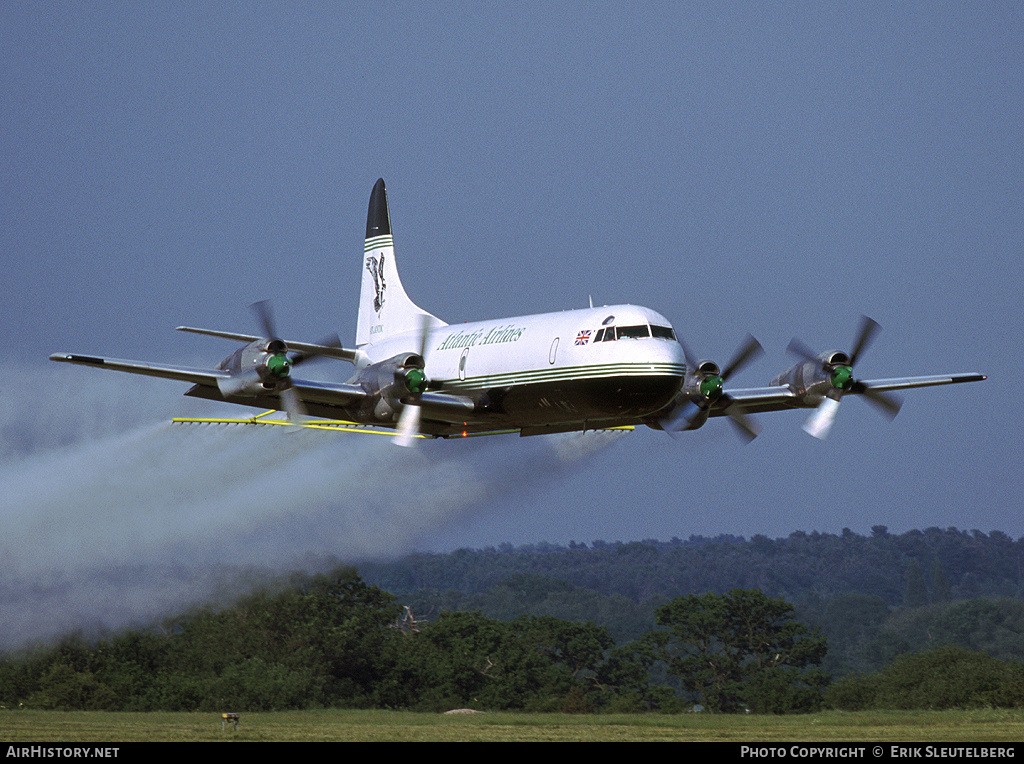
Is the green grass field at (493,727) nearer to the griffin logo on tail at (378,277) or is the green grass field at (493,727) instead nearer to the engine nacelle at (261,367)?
the engine nacelle at (261,367)

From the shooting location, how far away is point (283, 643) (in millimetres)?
50688

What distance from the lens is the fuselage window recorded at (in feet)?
98.4

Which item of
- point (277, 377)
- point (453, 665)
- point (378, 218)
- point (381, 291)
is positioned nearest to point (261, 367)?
point (277, 377)

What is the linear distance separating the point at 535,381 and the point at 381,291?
11.7 metres

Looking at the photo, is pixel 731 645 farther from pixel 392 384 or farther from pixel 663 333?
pixel 392 384

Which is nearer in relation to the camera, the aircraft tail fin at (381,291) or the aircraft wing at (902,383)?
the aircraft wing at (902,383)

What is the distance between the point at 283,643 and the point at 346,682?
2.77 meters

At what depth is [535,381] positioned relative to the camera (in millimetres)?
31031

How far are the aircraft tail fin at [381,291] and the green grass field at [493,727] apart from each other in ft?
37.4

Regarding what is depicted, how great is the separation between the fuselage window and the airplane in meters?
0.03

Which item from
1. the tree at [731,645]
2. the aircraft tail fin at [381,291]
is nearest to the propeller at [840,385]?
the aircraft tail fin at [381,291]

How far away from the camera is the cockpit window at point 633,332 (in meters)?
29.8

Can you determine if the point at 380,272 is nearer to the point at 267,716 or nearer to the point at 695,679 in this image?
the point at 267,716
